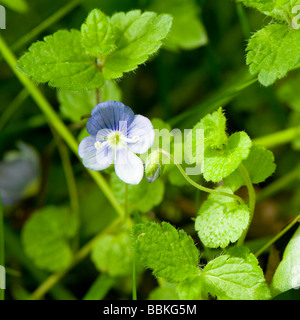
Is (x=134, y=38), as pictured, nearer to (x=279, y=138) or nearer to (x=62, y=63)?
(x=62, y=63)

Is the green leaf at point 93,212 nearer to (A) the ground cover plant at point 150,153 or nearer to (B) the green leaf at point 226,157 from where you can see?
(A) the ground cover plant at point 150,153

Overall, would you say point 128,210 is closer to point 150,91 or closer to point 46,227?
point 46,227

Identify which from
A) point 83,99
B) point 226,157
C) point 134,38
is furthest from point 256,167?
point 83,99

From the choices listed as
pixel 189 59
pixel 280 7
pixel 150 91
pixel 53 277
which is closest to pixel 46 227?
pixel 53 277

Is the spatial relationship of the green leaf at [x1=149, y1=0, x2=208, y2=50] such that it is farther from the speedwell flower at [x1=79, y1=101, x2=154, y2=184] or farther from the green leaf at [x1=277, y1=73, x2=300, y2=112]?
the speedwell flower at [x1=79, y1=101, x2=154, y2=184]

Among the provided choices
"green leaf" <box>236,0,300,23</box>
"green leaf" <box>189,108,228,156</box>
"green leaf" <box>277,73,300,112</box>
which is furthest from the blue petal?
"green leaf" <box>277,73,300,112</box>

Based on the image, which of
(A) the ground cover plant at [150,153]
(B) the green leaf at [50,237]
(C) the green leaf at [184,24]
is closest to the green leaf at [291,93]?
(A) the ground cover plant at [150,153]
